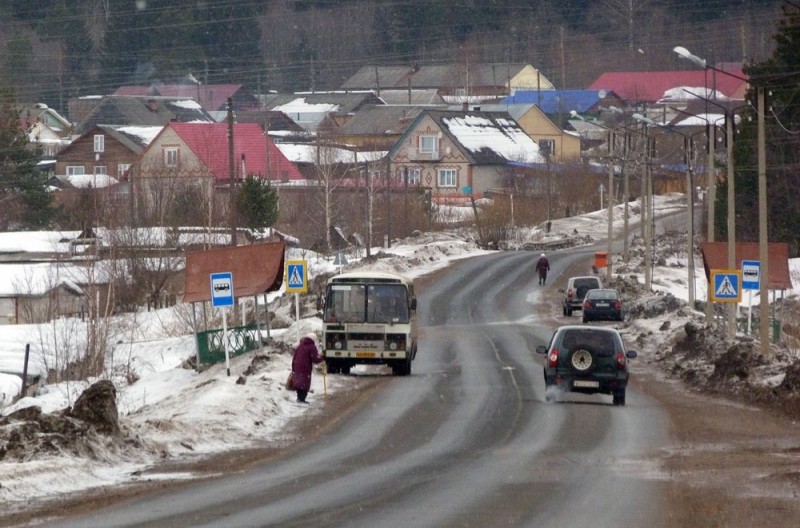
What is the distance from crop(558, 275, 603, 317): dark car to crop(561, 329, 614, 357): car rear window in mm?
28170

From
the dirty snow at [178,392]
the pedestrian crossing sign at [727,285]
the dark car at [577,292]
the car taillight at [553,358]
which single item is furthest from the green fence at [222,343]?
the dark car at [577,292]

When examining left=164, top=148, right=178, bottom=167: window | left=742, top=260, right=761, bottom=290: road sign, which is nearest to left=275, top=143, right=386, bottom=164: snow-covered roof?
left=164, top=148, right=178, bottom=167: window

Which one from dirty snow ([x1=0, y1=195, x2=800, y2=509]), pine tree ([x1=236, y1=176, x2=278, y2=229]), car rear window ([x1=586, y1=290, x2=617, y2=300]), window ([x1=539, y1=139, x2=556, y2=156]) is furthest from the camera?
window ([x1=539, y1=139, x2=556, y2=156])

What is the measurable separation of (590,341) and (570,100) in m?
120

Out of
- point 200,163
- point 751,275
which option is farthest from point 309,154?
point 751,275

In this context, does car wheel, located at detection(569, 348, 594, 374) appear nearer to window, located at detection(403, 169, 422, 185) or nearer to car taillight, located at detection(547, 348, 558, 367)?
car taillight, located at detection(547, 348, 558, 367)

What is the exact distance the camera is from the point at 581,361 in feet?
88.6

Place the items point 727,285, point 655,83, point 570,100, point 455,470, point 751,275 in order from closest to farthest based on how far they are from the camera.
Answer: point 455,470
point 751,275
point 727,285
point 570,100
point 655,83

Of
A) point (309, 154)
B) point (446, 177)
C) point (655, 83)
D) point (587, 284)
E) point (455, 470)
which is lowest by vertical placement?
point (455, 470)

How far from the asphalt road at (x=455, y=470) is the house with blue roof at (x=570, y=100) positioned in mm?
109903

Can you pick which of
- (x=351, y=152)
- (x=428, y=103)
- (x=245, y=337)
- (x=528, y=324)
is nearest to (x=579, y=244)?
(x=351, y=152)

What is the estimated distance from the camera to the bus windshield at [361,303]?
31.9 m

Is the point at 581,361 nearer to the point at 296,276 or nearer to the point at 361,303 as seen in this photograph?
the point at 361,303

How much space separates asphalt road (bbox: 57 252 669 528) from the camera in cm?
1422
